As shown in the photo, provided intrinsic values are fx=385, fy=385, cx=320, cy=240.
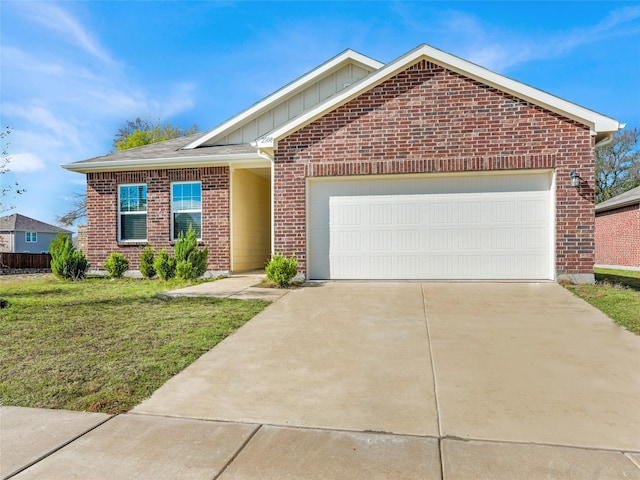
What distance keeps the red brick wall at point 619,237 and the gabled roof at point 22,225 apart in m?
45.7

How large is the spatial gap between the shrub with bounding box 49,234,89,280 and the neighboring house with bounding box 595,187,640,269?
21442mm

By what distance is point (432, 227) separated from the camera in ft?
→ 28.1

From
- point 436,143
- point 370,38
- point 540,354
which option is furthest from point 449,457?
point 370,38

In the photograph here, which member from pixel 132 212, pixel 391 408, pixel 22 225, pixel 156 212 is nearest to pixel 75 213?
pixel 22 225

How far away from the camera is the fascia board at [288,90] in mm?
11781

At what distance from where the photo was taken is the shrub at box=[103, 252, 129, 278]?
35.1ft

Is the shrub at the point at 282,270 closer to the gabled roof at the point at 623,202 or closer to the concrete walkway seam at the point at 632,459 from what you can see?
the concrete walkway seam at the point at 632,459

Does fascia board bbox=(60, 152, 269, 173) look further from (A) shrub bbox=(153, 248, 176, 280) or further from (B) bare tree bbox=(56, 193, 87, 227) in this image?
(B) bare tree bbox=(56, 193, 87, 227)

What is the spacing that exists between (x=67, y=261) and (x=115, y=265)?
136 cm

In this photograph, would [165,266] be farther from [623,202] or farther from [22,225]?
[22,225]

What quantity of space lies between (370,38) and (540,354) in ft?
36.9

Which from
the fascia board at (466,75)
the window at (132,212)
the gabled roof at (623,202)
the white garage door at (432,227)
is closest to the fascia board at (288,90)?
the window at (132,212)

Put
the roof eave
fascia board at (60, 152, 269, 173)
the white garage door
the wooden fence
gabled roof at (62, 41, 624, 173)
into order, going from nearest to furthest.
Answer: gabled roof at (62, 41, 624, 173)
the white garage door
fascia board at (60, 152, 269, 173)
the roof eave
the wooden fence

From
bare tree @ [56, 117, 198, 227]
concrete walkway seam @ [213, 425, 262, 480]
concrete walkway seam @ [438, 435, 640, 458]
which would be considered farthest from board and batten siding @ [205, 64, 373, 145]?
bare tree @ [56, 117, 198, 227]
